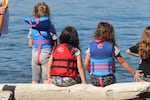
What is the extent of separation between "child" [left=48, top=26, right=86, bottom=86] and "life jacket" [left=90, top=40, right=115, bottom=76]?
206mm

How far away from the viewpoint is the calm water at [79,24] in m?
14.0

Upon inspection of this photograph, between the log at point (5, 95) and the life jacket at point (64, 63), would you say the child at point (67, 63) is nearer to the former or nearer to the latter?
the life jacket at point (64, 63)

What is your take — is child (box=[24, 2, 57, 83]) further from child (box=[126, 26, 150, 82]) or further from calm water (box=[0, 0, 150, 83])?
calm water (box=[0, 0, 150, 83])

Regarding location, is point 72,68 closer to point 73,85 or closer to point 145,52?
point 73,85

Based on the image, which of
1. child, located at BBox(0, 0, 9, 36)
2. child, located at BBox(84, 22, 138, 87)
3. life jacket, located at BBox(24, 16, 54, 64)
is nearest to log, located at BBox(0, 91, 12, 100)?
child, located at BBox(0, 0, 9, 36)

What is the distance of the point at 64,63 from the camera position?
326 inches

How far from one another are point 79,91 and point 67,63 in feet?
1.76

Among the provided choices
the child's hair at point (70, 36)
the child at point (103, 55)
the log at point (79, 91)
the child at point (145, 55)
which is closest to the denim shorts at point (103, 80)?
the child at point (103, 55)

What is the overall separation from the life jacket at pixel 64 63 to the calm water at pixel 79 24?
419 centimetres

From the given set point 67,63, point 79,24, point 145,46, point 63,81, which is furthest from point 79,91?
point 79,24

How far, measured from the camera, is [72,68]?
830 cm

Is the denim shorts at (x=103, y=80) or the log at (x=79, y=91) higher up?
the denim shorts at (x=103, y=80)

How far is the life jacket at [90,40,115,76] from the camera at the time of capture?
8219 mm

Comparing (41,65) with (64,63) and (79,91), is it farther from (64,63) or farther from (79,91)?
(79,91)
